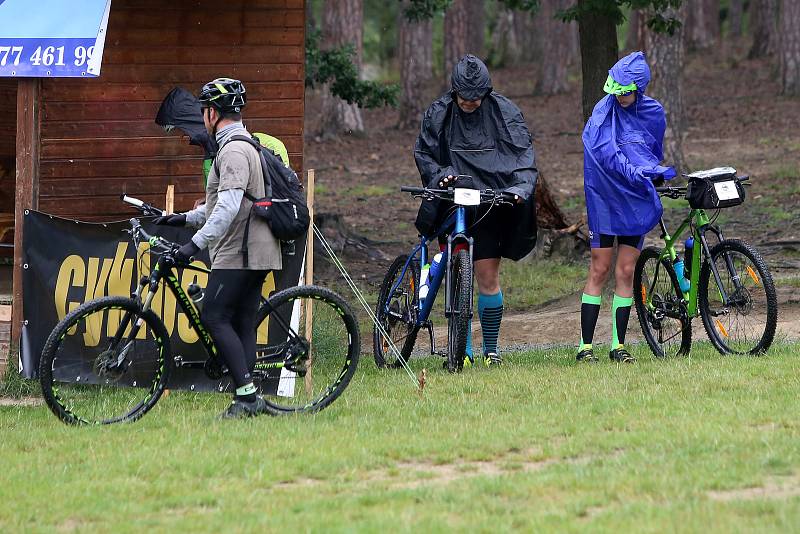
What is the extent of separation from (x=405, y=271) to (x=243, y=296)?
7.01 feet

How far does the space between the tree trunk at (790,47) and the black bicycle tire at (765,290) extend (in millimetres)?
24088

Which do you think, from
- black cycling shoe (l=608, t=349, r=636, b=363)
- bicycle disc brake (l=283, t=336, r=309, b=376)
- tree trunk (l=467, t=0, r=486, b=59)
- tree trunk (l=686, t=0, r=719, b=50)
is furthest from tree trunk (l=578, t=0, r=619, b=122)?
tree trunk (l=686, t=0, r=719, b=50)

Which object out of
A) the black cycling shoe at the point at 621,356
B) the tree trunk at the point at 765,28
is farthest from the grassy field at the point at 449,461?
the tree trunk at the point at 765,28

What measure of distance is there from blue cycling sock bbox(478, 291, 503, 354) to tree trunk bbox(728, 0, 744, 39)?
3912 centimetres

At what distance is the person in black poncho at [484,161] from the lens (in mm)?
8977

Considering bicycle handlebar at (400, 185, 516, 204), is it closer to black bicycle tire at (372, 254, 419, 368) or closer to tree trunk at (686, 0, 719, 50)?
black bicycle tire at (372, 254, 419, 368)

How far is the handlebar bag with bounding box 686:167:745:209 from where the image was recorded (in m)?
8.82

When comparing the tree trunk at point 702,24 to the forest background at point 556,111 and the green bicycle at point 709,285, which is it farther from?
the green bicycle at point 709,285

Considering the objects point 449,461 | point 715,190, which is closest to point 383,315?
point 715,190

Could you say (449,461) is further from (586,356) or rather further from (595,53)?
(595,53)

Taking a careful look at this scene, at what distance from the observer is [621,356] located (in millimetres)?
9109

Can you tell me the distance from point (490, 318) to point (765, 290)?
6.06ft

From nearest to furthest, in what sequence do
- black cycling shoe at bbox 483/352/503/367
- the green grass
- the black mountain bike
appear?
1. the black mountain bike
2. black cycling shoe at bbox 483/352/503/367
3. the green grass

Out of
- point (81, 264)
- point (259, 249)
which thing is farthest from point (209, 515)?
point (81, 264)
